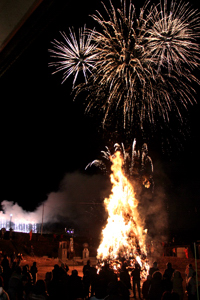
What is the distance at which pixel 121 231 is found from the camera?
16.9 meters

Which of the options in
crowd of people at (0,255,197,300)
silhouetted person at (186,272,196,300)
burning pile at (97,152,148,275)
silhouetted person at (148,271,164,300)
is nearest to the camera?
crowd of people at (0,255,197,300)

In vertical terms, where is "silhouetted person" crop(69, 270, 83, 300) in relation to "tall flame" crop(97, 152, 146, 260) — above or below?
below

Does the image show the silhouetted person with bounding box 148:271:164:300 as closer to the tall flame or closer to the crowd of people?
the crowd of people

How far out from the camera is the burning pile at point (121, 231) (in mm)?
15797

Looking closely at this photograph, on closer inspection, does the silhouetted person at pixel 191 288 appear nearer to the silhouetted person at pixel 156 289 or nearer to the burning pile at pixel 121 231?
the silhouetted person at pixel 156 289

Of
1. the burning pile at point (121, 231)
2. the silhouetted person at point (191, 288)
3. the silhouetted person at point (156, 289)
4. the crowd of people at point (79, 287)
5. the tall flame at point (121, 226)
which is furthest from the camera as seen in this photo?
the tall flame at point (121, 226)

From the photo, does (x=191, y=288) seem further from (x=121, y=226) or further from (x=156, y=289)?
(x=121, y=226)

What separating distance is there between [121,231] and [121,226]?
32 cm

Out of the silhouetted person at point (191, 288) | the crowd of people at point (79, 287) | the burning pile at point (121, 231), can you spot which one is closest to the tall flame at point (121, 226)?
the burning pile at point (121, 231)

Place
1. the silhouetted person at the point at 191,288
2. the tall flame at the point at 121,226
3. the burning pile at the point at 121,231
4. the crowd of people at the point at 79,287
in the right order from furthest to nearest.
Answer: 1. the tall flame at the point at 121,226
2. the burning pile at the point at 121,231
3. the silhouetted person at the point at 191,288
4. the crowd of people at the point at 79,287

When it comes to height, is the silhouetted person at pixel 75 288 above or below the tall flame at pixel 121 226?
below

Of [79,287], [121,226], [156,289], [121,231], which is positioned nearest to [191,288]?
[156,289]

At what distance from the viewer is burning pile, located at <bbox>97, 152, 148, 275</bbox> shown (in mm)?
15797

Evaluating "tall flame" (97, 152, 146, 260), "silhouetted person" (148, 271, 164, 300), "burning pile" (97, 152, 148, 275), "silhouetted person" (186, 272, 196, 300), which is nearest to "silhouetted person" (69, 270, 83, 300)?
"silhouetted person" (148, 271, 164, 300)
